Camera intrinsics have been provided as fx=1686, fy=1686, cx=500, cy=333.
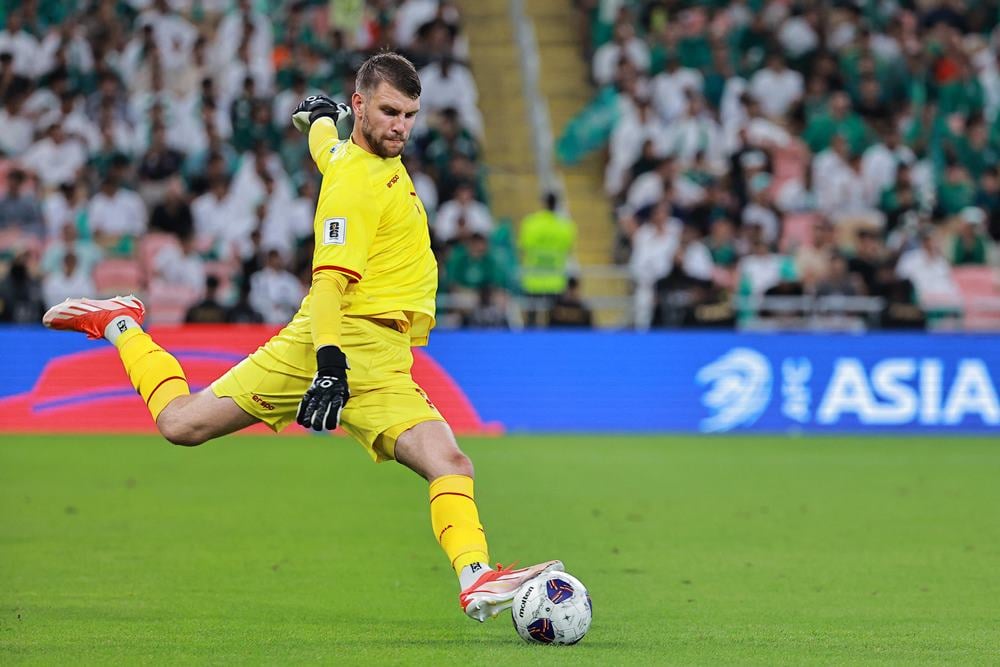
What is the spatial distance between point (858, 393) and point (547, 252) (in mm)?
4278

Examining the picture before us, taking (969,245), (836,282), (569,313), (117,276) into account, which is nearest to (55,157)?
(117,276)

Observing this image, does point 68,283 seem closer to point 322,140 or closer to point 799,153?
point 799,153

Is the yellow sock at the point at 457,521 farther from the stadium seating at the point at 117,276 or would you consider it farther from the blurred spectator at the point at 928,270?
the blurred spectator at the point at 928,270

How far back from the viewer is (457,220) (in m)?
21.2

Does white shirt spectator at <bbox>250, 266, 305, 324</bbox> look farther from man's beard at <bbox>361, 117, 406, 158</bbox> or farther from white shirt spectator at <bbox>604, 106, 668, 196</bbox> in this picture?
man's beard at <bbox>361, 117, 406, 158</bbox>

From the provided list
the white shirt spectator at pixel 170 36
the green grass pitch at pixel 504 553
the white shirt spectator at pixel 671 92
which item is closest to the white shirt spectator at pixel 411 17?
the white shirt spectator at pixel 170 36

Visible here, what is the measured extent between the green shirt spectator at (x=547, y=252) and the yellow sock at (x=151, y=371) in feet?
41.6

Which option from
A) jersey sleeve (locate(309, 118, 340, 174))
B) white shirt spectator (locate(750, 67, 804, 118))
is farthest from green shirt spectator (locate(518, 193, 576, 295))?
jersey sleeve (locate(309, 118, 340, 174))

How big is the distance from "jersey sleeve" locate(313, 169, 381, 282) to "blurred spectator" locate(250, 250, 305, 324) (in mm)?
12798

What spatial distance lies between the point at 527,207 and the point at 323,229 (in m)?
17.1

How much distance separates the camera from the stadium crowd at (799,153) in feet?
68.3

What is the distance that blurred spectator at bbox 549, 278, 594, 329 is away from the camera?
20031 millimetres

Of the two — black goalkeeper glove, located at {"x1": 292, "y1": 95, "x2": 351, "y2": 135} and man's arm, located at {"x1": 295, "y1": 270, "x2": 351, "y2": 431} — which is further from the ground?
black goalkeeper glove, located at {"x1": 292, "y1": 95, "x2": 351, "y2": 135}

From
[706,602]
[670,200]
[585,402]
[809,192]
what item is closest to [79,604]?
[706,602]
